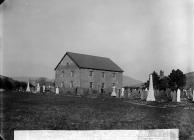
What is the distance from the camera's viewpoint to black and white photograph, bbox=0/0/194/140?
2943mm

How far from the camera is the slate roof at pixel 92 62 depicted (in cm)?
306

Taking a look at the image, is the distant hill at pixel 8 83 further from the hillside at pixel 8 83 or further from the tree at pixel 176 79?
the tree at pixel 176 79

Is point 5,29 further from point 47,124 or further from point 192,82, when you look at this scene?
point 192,82

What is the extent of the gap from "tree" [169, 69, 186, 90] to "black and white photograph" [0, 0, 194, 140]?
0.4 inches

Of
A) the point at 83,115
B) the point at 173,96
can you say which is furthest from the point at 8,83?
the point at 173,96

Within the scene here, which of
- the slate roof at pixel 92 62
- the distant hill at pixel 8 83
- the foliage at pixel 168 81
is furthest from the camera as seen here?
the foliage at pixel 168 81

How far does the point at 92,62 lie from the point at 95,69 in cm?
8

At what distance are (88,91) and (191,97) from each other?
1155 millimetres

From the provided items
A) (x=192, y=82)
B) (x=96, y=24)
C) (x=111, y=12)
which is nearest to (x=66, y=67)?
(x=96, y=24)

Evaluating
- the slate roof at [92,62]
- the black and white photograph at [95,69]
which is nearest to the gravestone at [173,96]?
the black and white photograph at [95,69]

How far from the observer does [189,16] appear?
10.7 feet

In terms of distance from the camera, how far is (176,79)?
3.35m

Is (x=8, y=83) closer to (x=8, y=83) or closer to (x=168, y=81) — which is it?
(x=8, y=83)

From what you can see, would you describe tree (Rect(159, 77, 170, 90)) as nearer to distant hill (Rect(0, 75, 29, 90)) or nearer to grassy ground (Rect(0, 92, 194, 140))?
grassy ground (Rect(0, 92, 194, 140))
